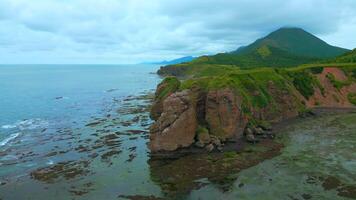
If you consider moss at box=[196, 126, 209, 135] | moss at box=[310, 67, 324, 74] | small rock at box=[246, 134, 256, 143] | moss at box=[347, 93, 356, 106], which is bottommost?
small rock at box=[246, 134, 256, 143]

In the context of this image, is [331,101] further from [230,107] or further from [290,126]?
[230,107]

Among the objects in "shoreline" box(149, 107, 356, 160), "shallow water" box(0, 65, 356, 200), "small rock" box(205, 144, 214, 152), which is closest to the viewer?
"shallow water" box(0, 65, 356, 200)

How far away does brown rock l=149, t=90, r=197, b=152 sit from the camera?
51.9 m

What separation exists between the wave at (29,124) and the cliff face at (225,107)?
25.3 meters

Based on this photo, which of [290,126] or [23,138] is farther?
[290,126]

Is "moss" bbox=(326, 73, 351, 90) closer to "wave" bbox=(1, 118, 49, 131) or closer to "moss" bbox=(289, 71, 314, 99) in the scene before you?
"moss" bbox=(289, 71, 314, 99)

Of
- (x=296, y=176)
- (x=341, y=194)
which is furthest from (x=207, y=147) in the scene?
(x=341, y=194)

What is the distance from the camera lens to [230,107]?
2314 inches

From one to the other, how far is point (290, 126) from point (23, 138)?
171 feet

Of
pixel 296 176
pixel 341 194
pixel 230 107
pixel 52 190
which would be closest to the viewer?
pixel 341 194

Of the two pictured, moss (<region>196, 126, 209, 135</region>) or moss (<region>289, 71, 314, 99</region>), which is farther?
moss (<region>289, 71, 314, 99</region>)

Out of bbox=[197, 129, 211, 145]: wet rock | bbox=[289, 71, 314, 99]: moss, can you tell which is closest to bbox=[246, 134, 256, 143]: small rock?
bbox=[197, 129, 211, 145]: wet rock

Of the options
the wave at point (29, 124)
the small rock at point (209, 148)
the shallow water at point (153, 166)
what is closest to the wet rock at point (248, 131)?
the shallow water at point (153, 166)

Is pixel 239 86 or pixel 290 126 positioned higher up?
pixel 239 86
